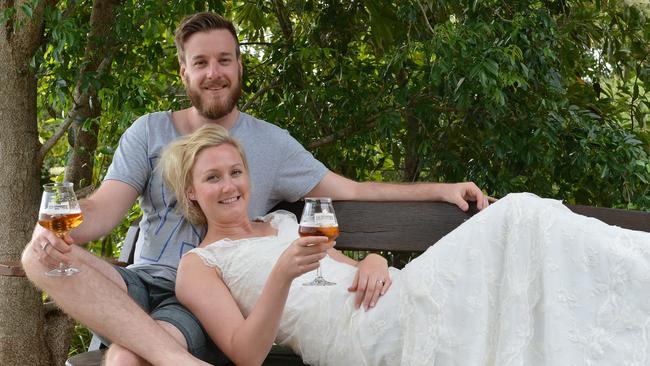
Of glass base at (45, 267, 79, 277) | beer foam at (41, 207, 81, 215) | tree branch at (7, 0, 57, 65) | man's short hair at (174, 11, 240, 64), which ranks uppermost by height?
tree branch at (7, 0, 57, 65)

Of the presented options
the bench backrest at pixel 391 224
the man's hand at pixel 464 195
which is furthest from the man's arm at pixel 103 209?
the man's hand at pixel 464 195

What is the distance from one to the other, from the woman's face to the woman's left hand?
18.9 inches

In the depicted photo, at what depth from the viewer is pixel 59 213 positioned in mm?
2715

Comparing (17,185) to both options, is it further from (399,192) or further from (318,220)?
(318,220)

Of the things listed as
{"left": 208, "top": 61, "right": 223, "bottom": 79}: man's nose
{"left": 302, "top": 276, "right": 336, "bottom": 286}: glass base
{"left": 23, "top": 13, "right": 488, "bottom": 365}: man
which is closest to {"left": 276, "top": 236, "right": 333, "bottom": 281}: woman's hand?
{"left": 302, "top": 276, "right": 336, "bottom": 286}: glass base

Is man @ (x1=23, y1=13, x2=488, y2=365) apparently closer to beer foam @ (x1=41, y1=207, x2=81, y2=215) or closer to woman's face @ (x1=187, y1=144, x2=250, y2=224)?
beer foam @ (x1=41, y1=207, x2=81, y2=215)

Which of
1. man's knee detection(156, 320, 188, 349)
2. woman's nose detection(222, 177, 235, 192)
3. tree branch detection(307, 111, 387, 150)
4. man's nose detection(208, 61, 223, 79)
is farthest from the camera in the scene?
tree branch detection(307, 111, 387, 150)

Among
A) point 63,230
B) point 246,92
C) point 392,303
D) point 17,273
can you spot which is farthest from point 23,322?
point 392,303

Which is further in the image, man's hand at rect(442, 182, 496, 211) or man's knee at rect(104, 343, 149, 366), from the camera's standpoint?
man's hand at rect(442, 182, 496, 211)

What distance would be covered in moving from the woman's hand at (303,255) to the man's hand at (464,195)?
3.69ft

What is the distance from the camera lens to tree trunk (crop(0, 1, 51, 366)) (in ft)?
14.1

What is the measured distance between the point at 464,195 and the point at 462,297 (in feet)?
2.56

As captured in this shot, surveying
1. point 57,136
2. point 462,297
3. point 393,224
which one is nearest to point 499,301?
point 462,297

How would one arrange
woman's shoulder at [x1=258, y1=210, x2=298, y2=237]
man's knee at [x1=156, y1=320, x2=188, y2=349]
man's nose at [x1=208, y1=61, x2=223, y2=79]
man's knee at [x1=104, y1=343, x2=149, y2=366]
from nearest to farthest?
man's knee at [x1=104, y1=343, x2=149, y2=366]
man's knee at [x1=156, y1=320, x2=188, y2=349]
woman's shoulder at [x1=258, y1=210, x2=298, y2=237]
man's nose at [x1=208, y1=61, x2=223, y2=79]
